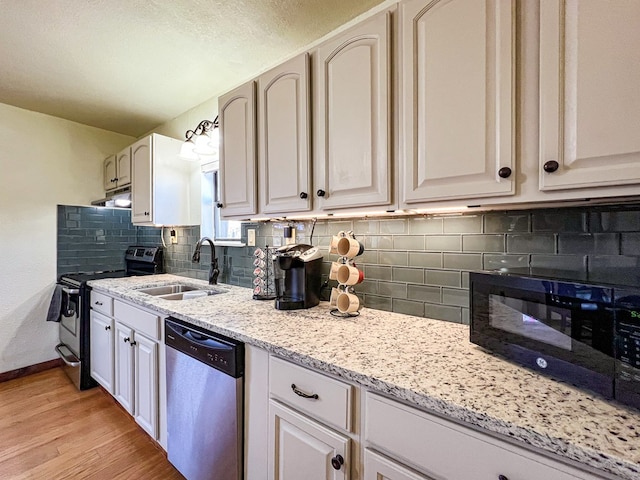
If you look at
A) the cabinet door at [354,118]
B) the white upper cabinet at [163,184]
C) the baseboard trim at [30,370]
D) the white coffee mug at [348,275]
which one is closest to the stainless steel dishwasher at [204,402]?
the white coffee mug at [348,275]

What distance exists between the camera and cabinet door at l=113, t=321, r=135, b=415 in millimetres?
1899

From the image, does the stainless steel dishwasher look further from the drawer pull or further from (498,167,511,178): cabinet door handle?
(498,167,511,178): cabinet door handle

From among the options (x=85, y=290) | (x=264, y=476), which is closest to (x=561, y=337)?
(x=264, y=476)

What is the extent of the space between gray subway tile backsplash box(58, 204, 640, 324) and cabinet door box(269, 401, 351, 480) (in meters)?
0.68

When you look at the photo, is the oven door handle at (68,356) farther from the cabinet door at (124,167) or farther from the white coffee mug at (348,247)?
the white coffee mug at (348,247)

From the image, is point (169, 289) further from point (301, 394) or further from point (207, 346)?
point (301, 394)

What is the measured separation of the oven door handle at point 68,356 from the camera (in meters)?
2.51

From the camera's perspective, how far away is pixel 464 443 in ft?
2.17

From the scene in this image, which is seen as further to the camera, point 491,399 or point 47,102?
point 47,102

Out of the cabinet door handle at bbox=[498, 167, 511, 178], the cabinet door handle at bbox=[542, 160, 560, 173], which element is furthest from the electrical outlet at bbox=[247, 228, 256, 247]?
the cabinet door handle at bbox=[542, 160, 560, 173]

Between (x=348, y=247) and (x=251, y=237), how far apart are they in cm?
100

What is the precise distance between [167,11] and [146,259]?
2.23m

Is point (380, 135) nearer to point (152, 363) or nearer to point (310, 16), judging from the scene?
point (310, 16)

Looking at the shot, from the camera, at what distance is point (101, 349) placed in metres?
2.28
